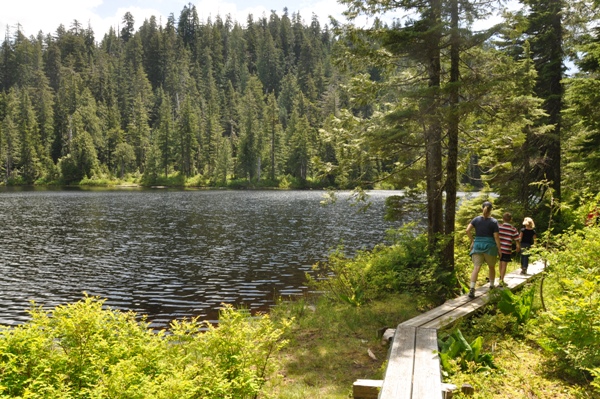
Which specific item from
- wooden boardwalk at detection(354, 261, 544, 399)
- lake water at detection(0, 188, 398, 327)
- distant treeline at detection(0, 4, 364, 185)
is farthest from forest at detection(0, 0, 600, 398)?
distant treeline at detection(0, 4, 364, 185)

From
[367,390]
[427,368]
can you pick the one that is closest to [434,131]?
[427,368]

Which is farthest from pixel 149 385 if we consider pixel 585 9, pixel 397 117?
pixel 585 9

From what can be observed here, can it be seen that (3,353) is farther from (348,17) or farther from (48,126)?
(48,126)

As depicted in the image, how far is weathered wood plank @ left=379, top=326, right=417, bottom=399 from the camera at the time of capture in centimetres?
502

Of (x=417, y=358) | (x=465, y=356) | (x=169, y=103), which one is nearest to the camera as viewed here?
(x=417, y=358)

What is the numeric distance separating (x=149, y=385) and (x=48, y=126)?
376 feet

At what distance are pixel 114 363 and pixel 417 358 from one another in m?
4.02

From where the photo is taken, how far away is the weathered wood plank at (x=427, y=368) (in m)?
5.01

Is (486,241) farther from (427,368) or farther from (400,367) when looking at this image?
(400,367)

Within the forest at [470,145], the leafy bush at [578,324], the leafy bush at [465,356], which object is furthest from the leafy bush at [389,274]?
the leafy bush at [465,356]

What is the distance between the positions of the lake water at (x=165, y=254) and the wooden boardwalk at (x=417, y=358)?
23.4ft

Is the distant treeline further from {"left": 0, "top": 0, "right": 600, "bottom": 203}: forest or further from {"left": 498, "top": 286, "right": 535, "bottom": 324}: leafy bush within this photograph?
{"left": 498, "top": 286, "right": 535, "bottom": 324}: leafy bush

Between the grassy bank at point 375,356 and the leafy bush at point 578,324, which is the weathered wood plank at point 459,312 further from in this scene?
the leafy bush at point 578,324

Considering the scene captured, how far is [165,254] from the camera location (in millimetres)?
23422
